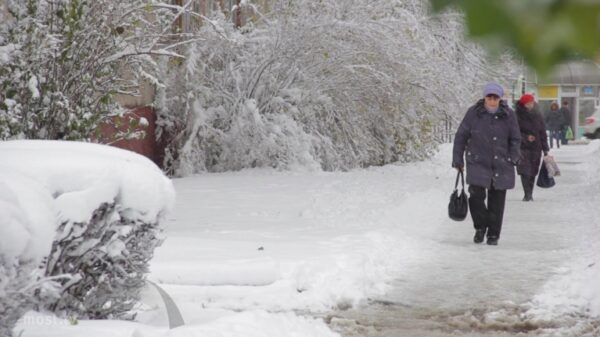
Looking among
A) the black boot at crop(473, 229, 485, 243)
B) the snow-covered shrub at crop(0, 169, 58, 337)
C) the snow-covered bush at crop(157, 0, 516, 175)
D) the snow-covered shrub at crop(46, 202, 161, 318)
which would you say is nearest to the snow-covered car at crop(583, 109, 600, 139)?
the snow-covered bush at crop(157, 0, 516, 175)

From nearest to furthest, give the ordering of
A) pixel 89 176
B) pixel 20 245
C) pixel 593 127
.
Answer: pixel 20 245 → pixel 89 176 → pixel 593 127

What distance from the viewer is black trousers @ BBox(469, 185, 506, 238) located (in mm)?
9555

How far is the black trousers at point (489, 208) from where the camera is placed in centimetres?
955

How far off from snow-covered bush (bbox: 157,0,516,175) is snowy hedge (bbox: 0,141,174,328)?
37.6 feet

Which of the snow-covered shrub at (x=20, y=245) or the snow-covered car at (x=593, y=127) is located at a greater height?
the snow-covered shrub at (x=20, y=245)

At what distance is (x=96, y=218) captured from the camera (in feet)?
14.9

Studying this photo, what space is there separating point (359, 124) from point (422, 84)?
172 centimetres

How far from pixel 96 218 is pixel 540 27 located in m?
4.18

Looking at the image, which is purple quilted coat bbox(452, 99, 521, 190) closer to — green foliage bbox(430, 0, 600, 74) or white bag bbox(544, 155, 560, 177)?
white bag bbox(544, 155, 560, 177)

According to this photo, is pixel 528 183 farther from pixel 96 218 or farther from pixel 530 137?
pixel 96 218

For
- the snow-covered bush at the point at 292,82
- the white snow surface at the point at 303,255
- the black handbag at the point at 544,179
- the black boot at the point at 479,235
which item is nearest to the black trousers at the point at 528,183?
the black handbag at the point at 544,179

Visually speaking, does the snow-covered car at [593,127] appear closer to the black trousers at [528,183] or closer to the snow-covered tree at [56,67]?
the black trousers at [528,183]

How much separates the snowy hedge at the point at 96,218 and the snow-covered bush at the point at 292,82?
11.5m

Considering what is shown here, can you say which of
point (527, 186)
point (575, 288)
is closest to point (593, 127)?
point (527, 186)
